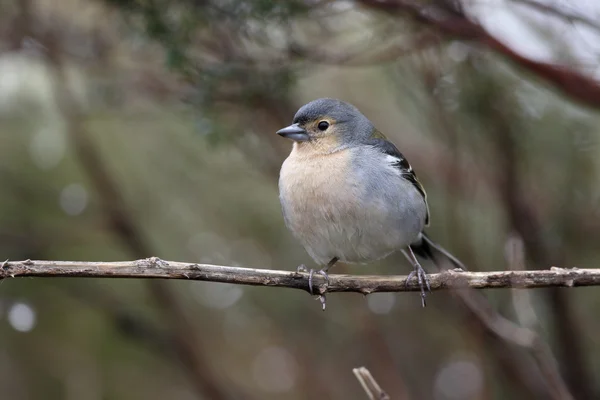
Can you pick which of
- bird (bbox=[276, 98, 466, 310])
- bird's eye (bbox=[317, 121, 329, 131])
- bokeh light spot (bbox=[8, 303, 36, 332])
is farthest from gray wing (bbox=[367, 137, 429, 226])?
bokeh light spot (bbox=[8, 303, 36, 332])

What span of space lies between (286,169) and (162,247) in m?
1.97

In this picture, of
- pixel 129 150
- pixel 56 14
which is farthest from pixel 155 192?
pixel 56 14

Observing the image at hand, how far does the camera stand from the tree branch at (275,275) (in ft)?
9.62

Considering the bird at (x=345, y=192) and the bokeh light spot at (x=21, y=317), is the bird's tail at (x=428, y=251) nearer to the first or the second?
the bird at (x=345, y=192)

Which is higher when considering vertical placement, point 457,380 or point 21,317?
point 21,317

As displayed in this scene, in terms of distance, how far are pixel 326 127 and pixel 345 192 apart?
0.63 m

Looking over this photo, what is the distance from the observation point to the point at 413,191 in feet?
14.4

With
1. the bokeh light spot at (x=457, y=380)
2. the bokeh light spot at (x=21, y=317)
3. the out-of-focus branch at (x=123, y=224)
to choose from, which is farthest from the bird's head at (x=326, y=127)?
the bokeh light spot at (x=21, y=317)

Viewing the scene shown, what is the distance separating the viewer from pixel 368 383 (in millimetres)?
3160

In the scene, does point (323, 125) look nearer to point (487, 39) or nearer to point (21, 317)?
point (487, 39)

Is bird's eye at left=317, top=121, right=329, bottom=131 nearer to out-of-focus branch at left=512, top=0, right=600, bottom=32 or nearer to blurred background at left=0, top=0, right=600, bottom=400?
blurred background at left=0, top=0, right=600, bottom=400

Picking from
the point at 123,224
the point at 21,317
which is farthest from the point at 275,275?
the point at 21,317

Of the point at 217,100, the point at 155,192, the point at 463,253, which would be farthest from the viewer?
the point at 155,192

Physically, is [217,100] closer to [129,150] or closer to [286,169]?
[286,169]
